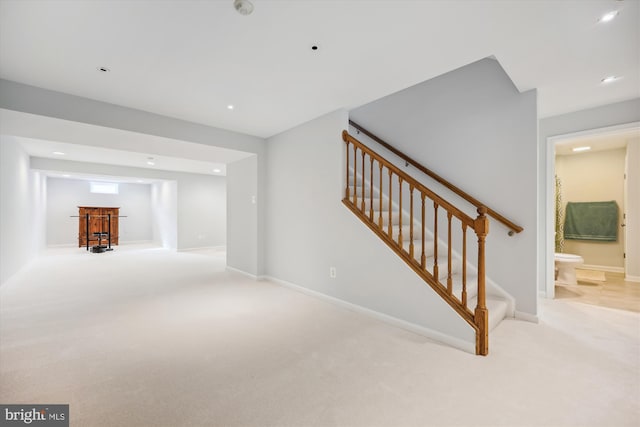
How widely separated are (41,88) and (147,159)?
12.5 feet

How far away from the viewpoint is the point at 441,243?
344 centimetres

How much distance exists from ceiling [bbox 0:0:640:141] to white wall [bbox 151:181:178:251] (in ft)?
19.5

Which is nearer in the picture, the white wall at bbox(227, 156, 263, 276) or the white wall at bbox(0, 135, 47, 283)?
the white wall at bbox(0, 135, 47, 283)

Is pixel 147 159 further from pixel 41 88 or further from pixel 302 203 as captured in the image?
pixel 302 203

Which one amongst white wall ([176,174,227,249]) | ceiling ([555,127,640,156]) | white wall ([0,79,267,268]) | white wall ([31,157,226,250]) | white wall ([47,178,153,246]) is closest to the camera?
white wall ([0,79,267,268])

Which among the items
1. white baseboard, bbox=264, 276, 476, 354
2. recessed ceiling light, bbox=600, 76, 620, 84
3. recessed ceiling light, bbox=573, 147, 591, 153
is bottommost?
white baseboard, bbox=264, 276, 476, 354

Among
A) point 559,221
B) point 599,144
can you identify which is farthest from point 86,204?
point 599,144

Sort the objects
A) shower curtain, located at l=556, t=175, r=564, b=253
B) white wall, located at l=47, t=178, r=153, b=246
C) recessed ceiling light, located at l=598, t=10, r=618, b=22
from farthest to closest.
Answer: white wall, located at l=47, t=178, r=153, b=246 → shower curtain, located at l=556, t=175, r=564, b=253 → recessed ceiling light, located at l=598, t=10, r=618, b=22

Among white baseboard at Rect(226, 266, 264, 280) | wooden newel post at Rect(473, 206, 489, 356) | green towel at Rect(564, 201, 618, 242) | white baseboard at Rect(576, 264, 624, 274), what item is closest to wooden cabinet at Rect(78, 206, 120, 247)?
white baseboard at Rect(226, 266, 264, 280)

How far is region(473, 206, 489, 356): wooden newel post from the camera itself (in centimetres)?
215

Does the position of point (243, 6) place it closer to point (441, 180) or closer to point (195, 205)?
point (441, 180)

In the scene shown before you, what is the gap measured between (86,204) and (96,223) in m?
0.73

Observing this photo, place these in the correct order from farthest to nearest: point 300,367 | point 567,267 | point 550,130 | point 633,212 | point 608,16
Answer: point 633,212 → point 567,267 → point 550,130 → point 300,367 → point 608,16

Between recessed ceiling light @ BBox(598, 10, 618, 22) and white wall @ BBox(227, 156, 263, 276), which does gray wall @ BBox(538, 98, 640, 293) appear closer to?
recessed ceiling light @ BBox(598, 10, 618, 22)
